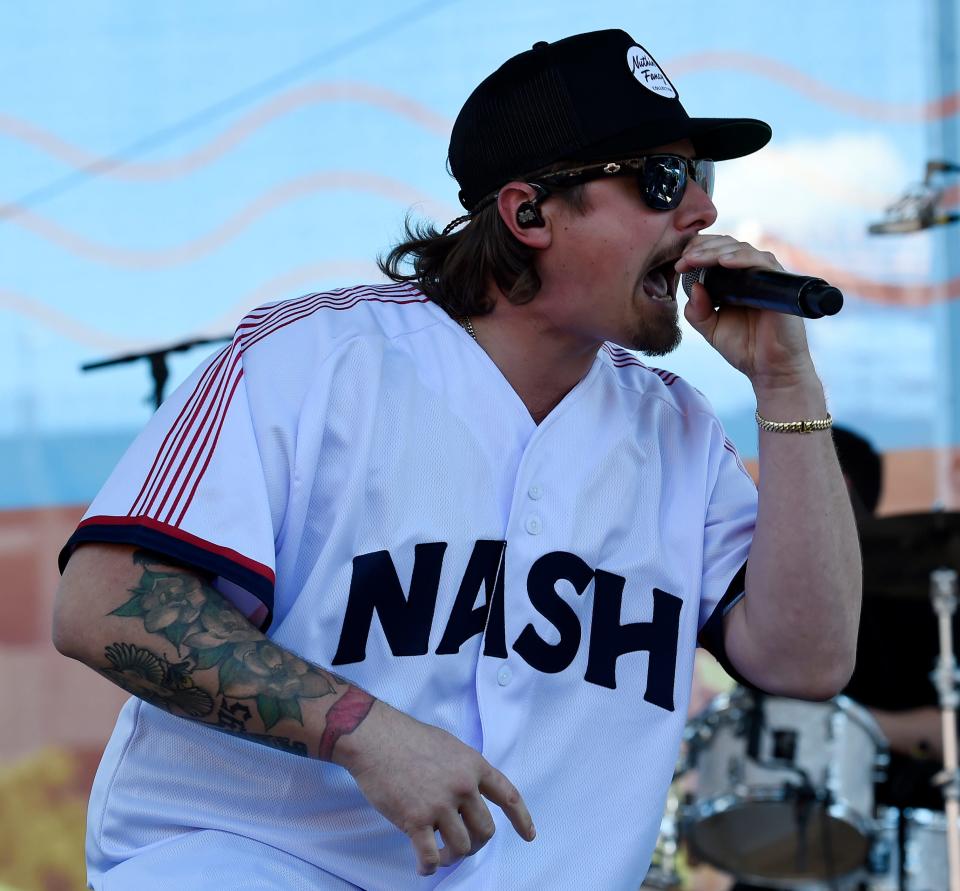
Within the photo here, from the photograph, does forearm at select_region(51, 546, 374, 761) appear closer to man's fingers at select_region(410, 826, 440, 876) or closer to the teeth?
man's fingers at select_region(410, 826, 440, 876)

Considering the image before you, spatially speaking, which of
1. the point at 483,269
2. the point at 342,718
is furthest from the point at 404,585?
the point at 483,269

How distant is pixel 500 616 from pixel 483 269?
62 cm

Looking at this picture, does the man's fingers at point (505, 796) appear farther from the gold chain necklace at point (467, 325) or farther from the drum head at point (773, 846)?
the drum head at point (773, 846)

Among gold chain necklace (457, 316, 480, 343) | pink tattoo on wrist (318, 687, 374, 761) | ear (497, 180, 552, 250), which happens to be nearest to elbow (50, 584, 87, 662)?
pink tattoo on wrist (318, 687, 374, 761)

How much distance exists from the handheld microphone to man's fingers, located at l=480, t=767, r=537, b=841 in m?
0.74

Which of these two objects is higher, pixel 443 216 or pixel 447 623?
pixel 443 216

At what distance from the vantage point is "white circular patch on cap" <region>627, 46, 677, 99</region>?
2.13 m

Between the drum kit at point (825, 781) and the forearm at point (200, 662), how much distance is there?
2.73m

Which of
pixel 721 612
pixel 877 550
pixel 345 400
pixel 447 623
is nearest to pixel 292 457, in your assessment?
pixel 345 400

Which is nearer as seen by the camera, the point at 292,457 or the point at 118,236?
the point at 292,457

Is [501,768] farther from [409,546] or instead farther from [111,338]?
[111,338]

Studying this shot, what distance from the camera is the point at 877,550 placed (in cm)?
417

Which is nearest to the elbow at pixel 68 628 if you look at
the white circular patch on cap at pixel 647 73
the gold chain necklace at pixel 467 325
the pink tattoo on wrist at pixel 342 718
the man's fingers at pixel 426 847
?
the pink tattoo on wrist at pixel 342 718

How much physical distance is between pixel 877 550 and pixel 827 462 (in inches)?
91.0
